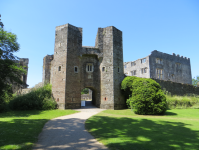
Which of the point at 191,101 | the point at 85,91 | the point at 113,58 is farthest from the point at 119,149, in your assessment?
the point at 85,91

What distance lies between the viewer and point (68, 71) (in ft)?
65.2

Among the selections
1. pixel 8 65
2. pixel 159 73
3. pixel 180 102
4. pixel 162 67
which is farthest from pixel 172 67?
pixel 8 65

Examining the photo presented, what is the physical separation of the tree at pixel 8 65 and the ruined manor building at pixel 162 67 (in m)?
28.8

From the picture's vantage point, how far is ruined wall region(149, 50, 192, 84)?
36391mm

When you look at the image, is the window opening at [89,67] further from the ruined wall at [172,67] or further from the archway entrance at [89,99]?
the ruined wall at [172,67]

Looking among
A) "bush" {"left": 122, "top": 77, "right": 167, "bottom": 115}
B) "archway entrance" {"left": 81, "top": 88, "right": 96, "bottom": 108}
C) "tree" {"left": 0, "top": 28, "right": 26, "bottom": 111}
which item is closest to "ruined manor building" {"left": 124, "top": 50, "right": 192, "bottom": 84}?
"archway entrance" {"left": 81, "top": 88, "right": 96, "bottom": 108}

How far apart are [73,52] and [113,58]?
6042 millimetres

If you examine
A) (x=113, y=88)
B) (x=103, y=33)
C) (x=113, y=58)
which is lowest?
(x=113, y=88)

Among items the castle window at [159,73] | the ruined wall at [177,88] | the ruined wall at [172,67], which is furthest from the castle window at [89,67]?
the castle window at [159,73]

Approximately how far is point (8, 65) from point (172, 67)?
39.0m

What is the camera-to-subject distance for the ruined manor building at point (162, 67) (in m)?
36.2

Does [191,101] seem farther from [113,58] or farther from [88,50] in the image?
[88,50]

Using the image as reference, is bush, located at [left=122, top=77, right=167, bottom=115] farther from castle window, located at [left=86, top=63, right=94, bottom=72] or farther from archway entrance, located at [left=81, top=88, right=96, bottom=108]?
archway entrance, located at [left=81, top=88, right=96, bottom=108]

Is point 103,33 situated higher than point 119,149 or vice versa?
point 103,33
